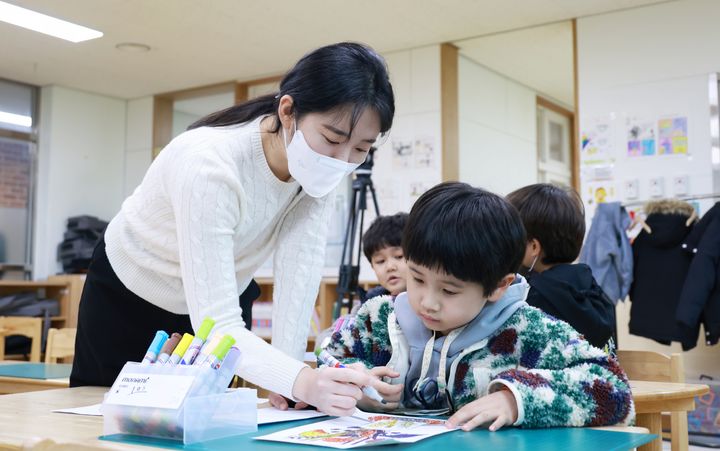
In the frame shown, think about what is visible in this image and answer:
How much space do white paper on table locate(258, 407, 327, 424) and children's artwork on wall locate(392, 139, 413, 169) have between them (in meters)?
4.54

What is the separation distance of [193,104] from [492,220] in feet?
21.6

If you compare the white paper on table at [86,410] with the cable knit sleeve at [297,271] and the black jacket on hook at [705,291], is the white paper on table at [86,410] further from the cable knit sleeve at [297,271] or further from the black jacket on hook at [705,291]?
the black jacket on hook at [705,291]

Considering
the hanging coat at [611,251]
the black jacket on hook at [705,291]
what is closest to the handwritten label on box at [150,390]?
the black jacket on hook at [705,291]

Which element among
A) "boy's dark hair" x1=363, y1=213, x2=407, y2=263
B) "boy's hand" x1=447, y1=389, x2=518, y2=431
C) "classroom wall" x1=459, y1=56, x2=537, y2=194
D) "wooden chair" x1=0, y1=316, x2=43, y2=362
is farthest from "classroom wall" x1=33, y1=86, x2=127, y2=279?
"boy's hand" x1=447, y1=389, x2=518, y2=431

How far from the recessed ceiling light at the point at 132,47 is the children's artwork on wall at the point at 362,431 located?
510 cm

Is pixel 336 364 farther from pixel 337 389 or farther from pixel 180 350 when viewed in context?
pixel 180 350

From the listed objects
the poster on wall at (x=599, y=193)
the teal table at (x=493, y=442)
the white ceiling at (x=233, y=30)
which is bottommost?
the teal table at (x=493, y=442)

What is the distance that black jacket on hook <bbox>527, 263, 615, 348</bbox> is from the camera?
1999 millimetres

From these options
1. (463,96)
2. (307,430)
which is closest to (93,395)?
(307,430)

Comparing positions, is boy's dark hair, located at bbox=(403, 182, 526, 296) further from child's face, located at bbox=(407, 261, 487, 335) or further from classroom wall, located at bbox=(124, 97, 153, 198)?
classroom wall, located at bbox=(124, 97, 153, 198)

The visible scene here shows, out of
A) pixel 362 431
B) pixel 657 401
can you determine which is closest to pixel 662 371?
pixel 657 401

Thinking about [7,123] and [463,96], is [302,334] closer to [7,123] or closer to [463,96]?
[463,96]

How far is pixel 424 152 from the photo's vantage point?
560 centimetres

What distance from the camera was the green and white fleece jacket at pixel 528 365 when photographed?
104cm
